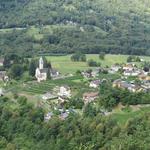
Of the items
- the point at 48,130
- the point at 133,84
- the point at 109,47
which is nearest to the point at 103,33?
the point at 109,47

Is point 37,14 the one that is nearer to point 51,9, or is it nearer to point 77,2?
point 51,9

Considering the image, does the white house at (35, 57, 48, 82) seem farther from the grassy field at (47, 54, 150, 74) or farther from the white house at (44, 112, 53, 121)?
the white house at (44, 112, 53, 121)

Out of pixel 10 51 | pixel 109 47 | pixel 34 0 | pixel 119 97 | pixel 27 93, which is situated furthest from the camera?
pixel 34 0

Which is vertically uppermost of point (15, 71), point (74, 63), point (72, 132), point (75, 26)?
point (72, 132)

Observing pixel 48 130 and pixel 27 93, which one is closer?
pixel 48 130

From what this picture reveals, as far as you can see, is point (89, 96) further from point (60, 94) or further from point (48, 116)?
point (48, 116)

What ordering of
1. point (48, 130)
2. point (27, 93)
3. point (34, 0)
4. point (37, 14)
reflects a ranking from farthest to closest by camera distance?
point (34, 0), point (37, 14), point (27, 93), point (48, 130)

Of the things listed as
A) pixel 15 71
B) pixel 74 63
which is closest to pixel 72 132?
pixel 15 71

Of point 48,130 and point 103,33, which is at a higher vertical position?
point 48,130
